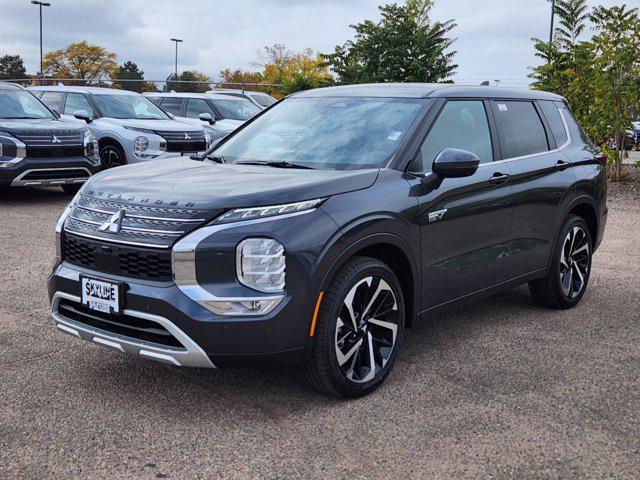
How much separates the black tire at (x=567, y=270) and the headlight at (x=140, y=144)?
7898 mm

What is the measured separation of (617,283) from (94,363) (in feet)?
15.6

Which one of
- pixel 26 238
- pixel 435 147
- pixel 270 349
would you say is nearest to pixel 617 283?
pixel 435 147

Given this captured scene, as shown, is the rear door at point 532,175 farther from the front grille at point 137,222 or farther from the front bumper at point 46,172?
the front bumper at point 46,172

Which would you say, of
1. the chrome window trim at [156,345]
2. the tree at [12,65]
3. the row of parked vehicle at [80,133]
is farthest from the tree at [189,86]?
the tree at [12,65]

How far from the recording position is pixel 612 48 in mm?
14312

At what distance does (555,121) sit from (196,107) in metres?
10.9

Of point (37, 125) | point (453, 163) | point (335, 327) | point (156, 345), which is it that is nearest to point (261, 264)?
point (335, 327)

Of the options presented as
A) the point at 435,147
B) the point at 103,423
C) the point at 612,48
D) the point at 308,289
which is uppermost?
the point at 612,48

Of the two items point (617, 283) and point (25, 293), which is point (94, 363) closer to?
point (25, 293)

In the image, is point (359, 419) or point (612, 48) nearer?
point (359, 419)

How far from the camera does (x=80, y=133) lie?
37.4 feet

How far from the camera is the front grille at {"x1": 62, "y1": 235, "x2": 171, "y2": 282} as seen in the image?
355 centimetres

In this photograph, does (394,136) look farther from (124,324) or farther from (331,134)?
(124,324)

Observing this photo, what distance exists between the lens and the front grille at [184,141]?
12.2 metres
